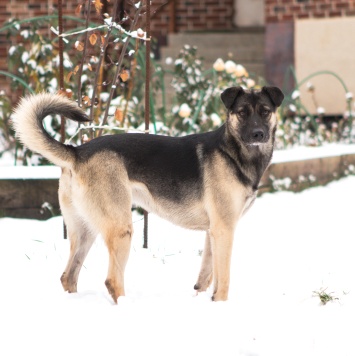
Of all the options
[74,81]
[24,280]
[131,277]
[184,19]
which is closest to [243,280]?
[131,277]

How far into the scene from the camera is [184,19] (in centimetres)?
1326

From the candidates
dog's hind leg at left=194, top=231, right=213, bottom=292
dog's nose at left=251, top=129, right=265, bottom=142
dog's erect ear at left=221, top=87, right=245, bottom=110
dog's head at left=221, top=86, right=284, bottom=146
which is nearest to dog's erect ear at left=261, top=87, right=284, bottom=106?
dog's head at left=221, top=86, right=284, bottom=146

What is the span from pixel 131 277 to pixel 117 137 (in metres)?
1.00

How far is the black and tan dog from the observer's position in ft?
13.9

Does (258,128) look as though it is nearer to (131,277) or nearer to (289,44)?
(131,277)

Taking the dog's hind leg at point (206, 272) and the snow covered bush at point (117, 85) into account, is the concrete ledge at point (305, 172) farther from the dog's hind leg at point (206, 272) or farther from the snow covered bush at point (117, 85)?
the dog's hind leg at point (206, 272)

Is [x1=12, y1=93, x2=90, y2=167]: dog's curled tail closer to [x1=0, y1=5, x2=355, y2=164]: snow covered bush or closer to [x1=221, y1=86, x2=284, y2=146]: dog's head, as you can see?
[x1=221, y1=86, x2=284, y2=146]: dog's head

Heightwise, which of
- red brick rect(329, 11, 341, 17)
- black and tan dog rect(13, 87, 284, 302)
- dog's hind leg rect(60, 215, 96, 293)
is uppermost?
red brick rect(329, 11, 341, 17)

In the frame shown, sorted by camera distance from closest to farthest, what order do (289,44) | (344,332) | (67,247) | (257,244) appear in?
(344,332) < (67,247) < (257,244) < (289,44)

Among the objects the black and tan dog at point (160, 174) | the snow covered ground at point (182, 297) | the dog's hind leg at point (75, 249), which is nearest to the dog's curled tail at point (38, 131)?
the black and tan dog at point (160, 174)

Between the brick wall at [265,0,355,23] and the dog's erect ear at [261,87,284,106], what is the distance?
6690 millimetres

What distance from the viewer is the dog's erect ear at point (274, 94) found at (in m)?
4.37

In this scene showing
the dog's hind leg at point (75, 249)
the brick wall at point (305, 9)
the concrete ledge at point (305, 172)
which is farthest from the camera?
the brick wall at point (305, 9)

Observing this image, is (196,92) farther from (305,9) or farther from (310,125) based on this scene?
(305,9)
